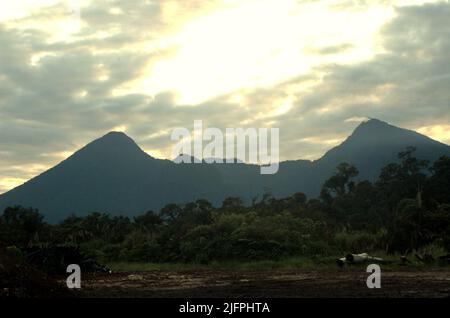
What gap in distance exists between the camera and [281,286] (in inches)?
567

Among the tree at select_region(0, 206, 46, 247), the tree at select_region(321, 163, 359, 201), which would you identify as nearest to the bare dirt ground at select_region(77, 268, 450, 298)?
the tree at select_region(0, 206, 46, 247)

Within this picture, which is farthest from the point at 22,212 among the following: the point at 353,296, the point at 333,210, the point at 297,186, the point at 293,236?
the point at 297,186

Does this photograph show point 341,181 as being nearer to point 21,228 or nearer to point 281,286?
point 21,228

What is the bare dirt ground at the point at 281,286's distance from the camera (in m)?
12.5

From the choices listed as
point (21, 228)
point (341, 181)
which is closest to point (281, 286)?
point (21, 228)

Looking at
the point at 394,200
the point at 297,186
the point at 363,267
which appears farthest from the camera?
the point at 297,186

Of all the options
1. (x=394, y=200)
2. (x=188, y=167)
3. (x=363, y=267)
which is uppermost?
(x=188, y=167)

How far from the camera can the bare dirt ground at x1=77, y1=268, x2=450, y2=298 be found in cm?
1245

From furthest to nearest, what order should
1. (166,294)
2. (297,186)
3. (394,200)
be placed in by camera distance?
(297,186) < (394,200) < (166,294)

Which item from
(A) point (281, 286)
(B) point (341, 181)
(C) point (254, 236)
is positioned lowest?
(A) point (281, 286)

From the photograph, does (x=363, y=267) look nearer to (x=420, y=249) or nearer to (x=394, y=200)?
(x=420, y=249)
